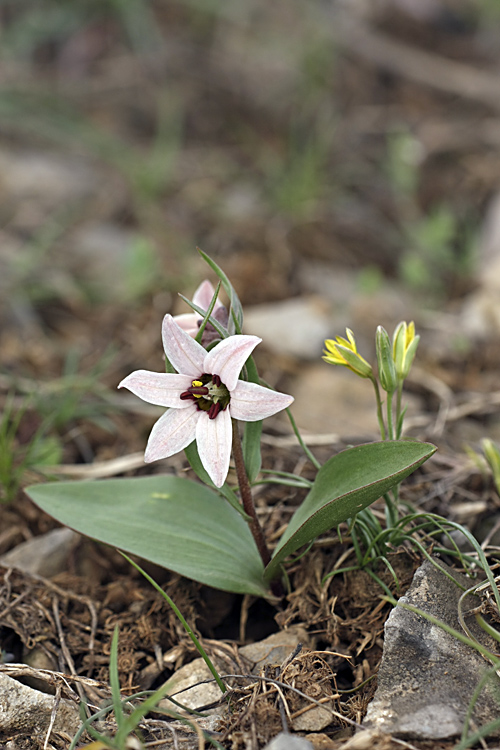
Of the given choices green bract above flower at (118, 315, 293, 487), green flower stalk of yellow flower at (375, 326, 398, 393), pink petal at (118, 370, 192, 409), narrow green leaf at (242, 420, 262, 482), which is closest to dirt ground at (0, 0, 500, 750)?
narrow green leaf at (242, 420, 262, 482)

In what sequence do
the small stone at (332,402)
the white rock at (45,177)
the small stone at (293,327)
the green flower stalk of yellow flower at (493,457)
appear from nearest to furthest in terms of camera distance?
1. the green flower stalk of yellow flower at (493,457)
2. the small stone at (332,402)
3. the small stone at (293,327)
4. the white rock at (45,177)

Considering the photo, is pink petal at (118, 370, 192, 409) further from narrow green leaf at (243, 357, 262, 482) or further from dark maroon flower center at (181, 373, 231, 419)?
narrow green leaf at (243, 357, 262, 482)

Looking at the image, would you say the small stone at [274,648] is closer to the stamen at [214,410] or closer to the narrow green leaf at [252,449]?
the narrow green leaf at [252,449]

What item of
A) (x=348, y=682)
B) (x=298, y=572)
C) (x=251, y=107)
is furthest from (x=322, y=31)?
(x=348, y=682)

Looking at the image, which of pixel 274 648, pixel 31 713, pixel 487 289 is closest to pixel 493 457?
pixel 274 648

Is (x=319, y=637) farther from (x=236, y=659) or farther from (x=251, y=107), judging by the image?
(x=251, y=107)

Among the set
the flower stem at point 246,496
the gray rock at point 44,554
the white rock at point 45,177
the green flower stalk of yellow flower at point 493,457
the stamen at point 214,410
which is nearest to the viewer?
the stamen at point 214,410

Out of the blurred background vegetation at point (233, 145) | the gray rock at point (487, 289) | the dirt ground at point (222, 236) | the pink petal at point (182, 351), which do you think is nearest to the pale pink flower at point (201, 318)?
the pink petal at point (182, 351)
